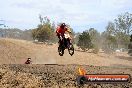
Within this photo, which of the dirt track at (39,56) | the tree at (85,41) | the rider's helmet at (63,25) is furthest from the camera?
the tree at (85,41)

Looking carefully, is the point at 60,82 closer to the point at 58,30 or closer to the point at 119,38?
the point at 58,30

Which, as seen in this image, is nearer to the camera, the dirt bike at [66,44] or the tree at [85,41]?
the dirt bike at [66,44]

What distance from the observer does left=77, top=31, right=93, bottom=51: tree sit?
72725 mm

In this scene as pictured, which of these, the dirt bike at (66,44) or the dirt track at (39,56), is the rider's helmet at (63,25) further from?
the dirt track at (39,56)

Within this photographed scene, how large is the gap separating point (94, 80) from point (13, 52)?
61096 mm

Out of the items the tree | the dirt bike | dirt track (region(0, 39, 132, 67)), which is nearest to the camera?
the dirt bike

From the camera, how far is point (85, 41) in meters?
80.2

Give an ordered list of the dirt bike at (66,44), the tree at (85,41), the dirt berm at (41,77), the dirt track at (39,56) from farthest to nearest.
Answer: the tree at (85,41) < the dirt track at (39,56) < the dirt berm at (41,77) < the dirt bike at (66,44)

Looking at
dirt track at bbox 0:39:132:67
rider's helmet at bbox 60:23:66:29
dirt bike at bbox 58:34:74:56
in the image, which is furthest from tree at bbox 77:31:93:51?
rider's helmet at bbox 60:23:66:29

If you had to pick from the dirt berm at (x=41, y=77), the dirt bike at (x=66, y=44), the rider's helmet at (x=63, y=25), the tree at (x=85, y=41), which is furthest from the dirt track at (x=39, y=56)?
the rider's helmet at (x=63, y=25)

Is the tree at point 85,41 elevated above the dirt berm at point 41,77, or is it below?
above

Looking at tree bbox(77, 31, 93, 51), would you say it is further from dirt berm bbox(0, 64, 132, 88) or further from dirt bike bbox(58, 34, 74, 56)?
dirt bike bbox(58, 34, 74, 56)

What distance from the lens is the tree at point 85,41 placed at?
72.7m

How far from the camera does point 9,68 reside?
35.1 meters
